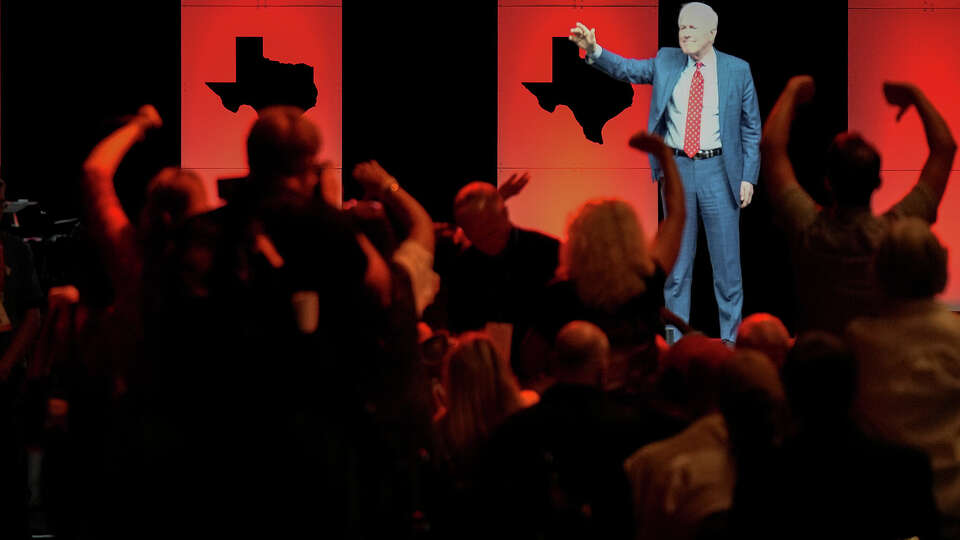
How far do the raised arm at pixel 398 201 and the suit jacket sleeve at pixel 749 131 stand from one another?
375 centimetres

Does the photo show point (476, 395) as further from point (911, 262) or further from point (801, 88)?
point (801, 88)

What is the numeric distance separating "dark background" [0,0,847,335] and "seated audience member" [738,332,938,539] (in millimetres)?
5018

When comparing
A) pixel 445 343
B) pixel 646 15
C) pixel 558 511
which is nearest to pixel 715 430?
pixel 558 511

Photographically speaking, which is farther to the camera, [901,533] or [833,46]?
[833,46]

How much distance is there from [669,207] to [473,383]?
85cm

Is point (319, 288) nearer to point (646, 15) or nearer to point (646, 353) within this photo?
point (646, 353)

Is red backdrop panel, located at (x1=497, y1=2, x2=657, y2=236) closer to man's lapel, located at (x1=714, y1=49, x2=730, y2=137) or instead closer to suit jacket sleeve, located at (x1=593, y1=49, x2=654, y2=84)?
suit jacket sleeve, located at (x1=593, y1=49, x2=654, y2=84)

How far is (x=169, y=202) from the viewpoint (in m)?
A: 3.01

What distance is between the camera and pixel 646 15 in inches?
289

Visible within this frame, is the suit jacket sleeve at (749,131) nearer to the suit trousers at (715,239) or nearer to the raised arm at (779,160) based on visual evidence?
the suit trousers at (715,239)

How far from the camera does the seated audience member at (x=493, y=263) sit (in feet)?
13.5

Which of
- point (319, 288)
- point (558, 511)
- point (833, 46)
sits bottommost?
point (558, 511)

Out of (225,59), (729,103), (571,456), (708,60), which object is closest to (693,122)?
(729,103)

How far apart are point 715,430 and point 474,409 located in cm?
70
